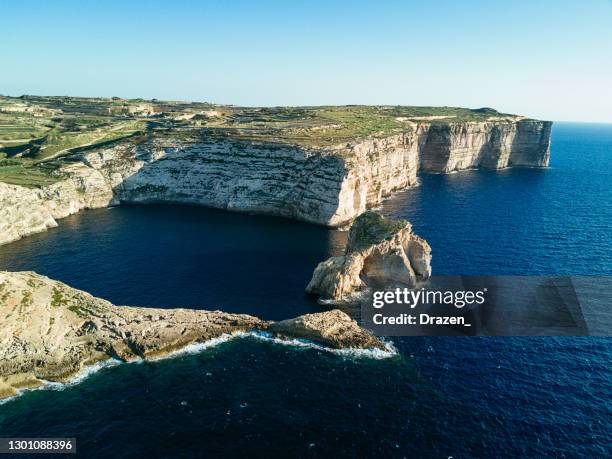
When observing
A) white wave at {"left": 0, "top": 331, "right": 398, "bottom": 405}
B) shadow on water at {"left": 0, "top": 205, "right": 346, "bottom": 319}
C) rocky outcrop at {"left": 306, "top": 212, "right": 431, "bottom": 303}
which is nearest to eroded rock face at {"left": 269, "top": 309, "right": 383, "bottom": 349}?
white wave at {"left": 0, "top": 331, "right": 398, "bottom": 405}

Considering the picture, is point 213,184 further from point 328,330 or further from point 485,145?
point 485,145

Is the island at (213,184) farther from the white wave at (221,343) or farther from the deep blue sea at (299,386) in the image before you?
the deep blue sea at (299,386)

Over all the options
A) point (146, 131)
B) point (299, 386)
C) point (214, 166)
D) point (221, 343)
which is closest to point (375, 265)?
point (221, 343)

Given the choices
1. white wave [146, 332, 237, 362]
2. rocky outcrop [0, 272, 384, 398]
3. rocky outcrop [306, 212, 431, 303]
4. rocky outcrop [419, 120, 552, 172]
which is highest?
rocky outcrop [419, 120, 552, 172]

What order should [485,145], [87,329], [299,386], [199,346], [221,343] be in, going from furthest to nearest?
[485,145], [221,343], [199,346], [87,329], [299,386]

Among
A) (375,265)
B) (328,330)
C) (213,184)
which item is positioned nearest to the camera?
(328,330)

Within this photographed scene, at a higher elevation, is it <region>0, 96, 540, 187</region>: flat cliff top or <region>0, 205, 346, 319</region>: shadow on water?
<region>0, 96, 540, 187</region>: flat cliff top

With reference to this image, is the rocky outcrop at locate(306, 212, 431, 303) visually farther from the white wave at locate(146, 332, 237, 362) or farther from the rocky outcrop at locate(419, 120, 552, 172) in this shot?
the rocky outcrop at locate(419, 120, 552, 172)

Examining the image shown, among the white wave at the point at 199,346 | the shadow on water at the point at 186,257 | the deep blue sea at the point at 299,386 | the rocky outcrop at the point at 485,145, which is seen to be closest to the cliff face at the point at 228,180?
the shadow on water at the point at 186,257
